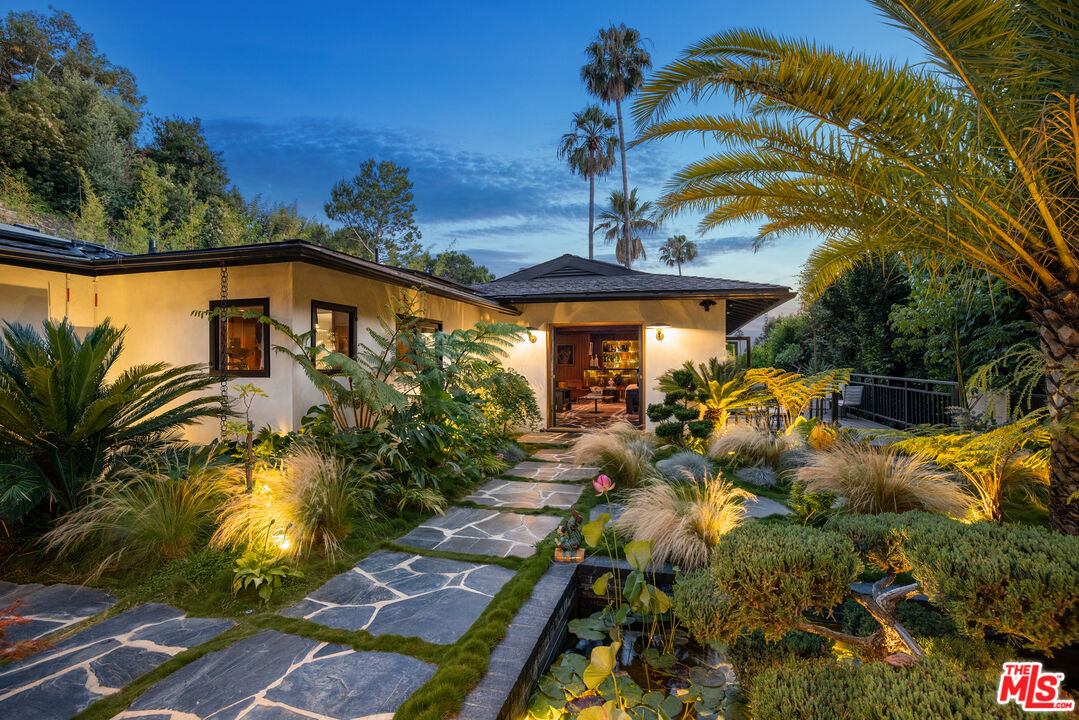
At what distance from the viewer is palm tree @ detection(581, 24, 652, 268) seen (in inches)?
805

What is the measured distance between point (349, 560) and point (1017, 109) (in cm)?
592

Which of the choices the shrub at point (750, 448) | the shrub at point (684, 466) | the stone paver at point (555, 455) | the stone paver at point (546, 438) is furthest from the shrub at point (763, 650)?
the stone paver at point (546, 438)

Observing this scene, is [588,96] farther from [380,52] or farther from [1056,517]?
[1056,517]

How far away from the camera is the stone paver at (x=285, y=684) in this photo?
7.33 ft

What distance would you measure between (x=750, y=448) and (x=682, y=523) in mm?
Result: 3558

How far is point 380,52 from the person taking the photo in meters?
23.6

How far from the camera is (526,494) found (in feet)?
19.6

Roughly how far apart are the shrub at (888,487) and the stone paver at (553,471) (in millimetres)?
2876

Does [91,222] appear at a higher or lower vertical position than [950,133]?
higher

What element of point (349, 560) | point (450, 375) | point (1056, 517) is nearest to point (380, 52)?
point (450, 375)

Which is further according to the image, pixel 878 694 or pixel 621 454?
pixel 621 454

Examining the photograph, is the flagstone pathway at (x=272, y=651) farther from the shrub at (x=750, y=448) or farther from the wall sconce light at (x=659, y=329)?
the wall sconce light at (x=659, y=329)

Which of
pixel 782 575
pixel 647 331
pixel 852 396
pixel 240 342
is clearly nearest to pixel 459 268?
pixel 647 331

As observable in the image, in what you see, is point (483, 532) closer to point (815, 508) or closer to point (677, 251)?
point (815, 508)
